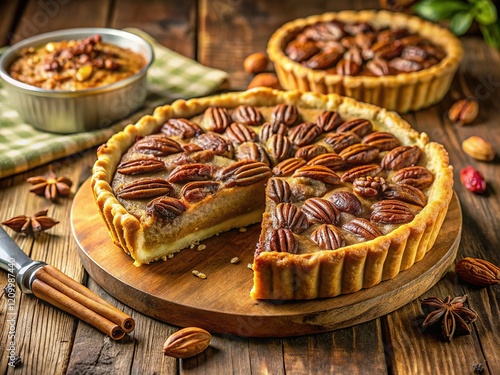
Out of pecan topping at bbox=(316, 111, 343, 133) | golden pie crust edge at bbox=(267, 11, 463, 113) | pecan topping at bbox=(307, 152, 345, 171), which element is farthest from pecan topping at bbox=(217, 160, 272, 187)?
golden pie crust edge at bbox=(267, 11, 463, 113)

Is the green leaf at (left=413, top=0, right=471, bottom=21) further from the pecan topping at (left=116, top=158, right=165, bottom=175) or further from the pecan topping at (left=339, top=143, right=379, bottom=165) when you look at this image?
the pecan topping at (left=116, top=158, right=165, bottom=175)

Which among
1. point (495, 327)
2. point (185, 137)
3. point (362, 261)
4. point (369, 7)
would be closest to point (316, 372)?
point (362, 261)

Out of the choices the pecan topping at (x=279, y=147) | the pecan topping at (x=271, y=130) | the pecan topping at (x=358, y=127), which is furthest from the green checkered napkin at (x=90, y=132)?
the pecan topping at (x=358, y=127)

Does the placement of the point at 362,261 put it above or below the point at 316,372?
above

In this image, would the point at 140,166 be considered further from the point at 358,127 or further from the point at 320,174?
the point at 358,127

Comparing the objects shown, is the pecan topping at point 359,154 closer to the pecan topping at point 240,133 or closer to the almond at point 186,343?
the pecan topping at point 240,133

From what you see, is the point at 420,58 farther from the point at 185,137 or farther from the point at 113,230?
the point at 113,230
